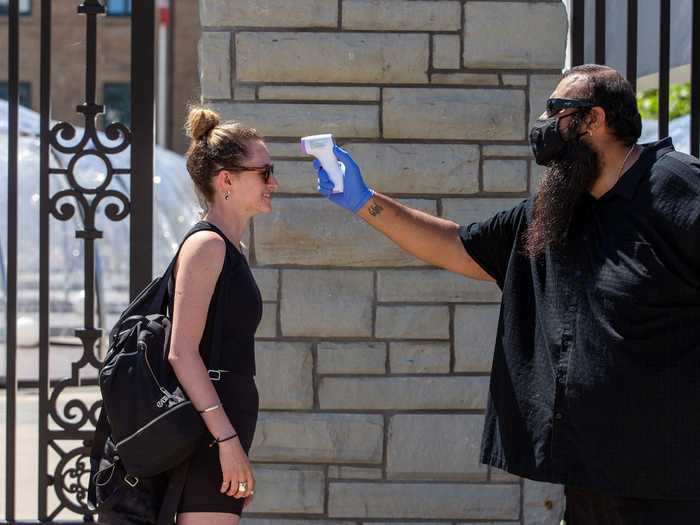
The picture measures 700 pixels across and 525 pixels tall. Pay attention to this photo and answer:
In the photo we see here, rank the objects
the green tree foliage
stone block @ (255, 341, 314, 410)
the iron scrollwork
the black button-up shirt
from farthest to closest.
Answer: the green tree foliage → the iron scrollwork → stone block @ (255, 341, 314, 410) → the black button-up shirt

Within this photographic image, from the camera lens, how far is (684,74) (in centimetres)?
527

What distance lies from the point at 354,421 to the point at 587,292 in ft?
4.98

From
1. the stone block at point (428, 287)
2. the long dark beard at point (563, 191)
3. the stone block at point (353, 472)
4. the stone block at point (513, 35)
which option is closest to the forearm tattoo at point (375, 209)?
the long dark beard at point (563, 191)

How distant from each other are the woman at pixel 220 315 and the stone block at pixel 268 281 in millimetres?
960

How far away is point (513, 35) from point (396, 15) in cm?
43

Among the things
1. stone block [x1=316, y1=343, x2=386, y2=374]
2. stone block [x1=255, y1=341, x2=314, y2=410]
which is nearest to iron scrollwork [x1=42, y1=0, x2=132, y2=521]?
stone block [x1=255, y1=341, x2=314, y2=410]

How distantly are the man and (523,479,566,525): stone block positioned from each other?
3.93ft

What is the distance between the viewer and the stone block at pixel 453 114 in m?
4.20

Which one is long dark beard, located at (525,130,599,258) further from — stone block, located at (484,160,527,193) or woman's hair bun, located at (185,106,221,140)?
stone block, located at (484,160,527,193)

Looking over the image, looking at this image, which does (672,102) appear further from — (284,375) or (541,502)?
(284,375)

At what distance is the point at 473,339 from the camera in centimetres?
421

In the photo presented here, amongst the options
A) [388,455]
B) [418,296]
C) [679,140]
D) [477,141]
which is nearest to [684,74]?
[477,141]

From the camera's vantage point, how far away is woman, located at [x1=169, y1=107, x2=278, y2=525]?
9.64ft

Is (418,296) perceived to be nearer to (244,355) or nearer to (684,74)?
(244,355)
